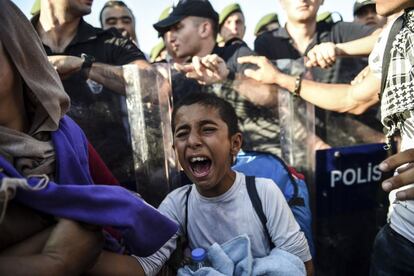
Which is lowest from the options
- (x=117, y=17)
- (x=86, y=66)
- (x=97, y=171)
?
(x=97, y=171)

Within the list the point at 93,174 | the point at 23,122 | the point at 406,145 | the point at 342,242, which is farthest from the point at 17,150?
the point at 342,242

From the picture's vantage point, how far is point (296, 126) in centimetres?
247

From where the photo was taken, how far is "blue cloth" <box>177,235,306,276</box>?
147 centimetres

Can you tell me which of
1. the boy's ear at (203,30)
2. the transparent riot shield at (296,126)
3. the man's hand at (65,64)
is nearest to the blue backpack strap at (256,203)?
the transparent riot shield at (296,126)

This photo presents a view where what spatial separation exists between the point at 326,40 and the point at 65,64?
5.82 feet

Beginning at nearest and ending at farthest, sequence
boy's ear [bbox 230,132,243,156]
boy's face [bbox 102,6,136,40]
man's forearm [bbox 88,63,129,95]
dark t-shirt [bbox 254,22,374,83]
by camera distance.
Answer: boy's ear [bbox 230,132,243,156], man's forearm [bbox 88,63,129,95], dark t-shirt [bbox 254,22,374,83], boy's face [bbox 102,6,136,40]

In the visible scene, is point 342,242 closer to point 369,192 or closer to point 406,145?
point 369,192

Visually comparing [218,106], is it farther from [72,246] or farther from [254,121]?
[72,246]

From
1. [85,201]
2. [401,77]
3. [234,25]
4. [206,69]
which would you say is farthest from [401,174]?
[234,25]

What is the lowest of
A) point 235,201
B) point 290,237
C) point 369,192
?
point 369,192

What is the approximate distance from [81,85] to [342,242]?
6.37 feet

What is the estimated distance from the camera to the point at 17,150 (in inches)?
45.6

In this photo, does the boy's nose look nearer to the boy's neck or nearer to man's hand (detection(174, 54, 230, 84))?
the boy's neck

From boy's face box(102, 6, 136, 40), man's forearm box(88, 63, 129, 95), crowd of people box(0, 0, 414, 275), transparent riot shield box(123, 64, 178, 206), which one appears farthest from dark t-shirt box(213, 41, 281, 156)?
boy's face box(102, 6, 136, 40)
